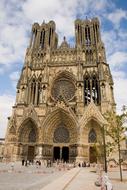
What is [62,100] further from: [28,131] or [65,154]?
[65,154]

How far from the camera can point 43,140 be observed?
27.2 m

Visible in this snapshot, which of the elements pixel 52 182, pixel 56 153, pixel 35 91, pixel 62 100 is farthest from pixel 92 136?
pixel 52 182

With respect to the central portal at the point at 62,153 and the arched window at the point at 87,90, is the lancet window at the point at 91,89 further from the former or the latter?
the central portal at the point at 62,153

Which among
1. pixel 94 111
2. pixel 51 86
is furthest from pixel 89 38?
pixel 94 111

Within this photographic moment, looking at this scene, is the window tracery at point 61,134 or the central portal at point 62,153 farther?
the central portal at point 62,153

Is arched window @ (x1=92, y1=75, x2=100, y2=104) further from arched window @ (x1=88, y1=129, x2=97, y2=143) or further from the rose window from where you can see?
arched window @ (x1=88, y1=129, x2=97, y2=143)

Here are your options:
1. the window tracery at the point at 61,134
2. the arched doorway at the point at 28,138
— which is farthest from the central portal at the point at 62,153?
the arched doorway at the point at 28,138

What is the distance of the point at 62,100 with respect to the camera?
29.0 metres

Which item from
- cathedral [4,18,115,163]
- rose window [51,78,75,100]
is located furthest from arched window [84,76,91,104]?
rose window [51,78,75,100]

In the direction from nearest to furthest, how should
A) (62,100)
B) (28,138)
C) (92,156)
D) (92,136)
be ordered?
(92,156) < (92,136) < (28,138) < (62,100)

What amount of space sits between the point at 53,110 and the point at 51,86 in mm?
5667

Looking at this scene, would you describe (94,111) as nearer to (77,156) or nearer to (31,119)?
(77,156)

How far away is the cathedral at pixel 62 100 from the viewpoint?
26922 millimetres

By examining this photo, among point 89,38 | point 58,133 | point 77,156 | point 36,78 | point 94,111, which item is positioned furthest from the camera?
point 89,38
